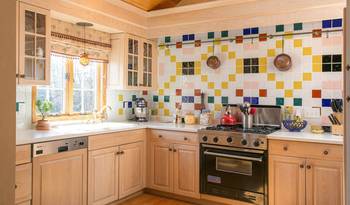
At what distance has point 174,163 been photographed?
343 cm

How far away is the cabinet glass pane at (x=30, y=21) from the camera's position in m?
2.56

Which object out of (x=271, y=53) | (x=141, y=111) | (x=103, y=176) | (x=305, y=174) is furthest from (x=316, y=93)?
(x=103, y=176)

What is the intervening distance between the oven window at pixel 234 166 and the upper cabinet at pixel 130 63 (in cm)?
155

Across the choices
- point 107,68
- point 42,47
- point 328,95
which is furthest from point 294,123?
point 42,47

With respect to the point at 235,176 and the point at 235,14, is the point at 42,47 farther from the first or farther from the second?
the point at 235,176

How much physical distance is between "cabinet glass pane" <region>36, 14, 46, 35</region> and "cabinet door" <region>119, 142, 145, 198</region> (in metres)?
1.46

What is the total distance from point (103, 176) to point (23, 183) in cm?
92

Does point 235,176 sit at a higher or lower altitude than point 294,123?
lower

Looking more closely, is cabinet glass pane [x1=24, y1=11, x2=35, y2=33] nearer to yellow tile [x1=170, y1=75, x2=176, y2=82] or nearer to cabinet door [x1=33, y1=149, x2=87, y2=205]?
cabinet door [x1=33, y1=149, x2=87, y2=205]

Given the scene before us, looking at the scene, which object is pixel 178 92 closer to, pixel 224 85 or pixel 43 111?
pixel 224 85

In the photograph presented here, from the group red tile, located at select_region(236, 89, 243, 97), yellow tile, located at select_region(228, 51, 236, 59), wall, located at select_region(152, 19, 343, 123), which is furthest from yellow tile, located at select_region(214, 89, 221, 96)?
yellow tile, located at select_region(228, 51, 236, 59)

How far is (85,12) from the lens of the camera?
121 inches

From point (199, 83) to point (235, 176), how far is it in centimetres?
140

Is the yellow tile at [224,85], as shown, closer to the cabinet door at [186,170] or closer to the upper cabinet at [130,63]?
the cabinet door at [186,170]
